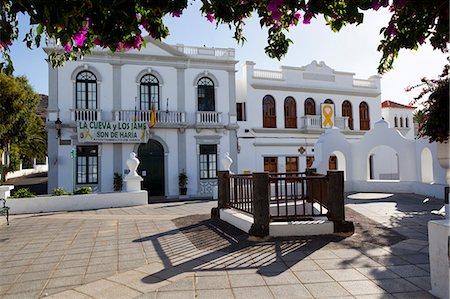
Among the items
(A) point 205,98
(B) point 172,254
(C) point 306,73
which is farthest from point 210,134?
(B) point 172,254

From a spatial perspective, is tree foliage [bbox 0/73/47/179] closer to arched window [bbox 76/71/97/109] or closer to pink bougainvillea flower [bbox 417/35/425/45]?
arched window [bbox 76/71/97/109]

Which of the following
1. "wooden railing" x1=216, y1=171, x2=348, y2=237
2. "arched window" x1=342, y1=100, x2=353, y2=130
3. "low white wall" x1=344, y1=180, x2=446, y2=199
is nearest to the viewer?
"wooden railing" x1=216, y1=171, x2=348, y2=237

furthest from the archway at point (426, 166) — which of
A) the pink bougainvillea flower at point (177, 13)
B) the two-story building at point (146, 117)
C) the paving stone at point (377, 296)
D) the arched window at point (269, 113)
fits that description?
the pink bougainvillea flower at point (177, 13)

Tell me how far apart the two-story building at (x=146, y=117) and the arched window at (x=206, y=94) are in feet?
0.19

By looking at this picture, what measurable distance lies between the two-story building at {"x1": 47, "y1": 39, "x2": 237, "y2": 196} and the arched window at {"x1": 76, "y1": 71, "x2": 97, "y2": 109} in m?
0.05

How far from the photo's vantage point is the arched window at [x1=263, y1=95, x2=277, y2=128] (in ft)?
67.1

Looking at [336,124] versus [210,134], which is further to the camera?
[336,124]

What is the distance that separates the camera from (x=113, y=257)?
17.0 feet

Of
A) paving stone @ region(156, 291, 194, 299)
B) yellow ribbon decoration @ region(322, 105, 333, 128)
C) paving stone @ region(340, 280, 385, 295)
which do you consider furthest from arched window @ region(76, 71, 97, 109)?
paving stone @ region(340, 280, 385, 295)

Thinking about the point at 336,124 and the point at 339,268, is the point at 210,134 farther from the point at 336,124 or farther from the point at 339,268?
the point at 339,268

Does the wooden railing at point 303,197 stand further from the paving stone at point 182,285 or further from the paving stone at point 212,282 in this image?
the paving stone at point 182,285

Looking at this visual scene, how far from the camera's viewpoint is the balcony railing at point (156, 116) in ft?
55.9

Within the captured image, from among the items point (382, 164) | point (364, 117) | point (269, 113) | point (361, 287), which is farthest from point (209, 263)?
point (382, 164)

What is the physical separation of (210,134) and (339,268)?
14521 millimetres
